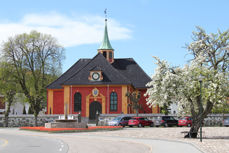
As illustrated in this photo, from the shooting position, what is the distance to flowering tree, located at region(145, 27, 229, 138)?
85.0ft

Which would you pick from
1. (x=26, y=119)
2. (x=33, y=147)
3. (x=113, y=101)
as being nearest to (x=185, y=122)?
(x=113, y=101)

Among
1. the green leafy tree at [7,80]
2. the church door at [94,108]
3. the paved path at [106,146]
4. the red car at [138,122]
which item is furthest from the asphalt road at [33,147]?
the church door at [94,108]

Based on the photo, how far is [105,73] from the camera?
6144 centimetres

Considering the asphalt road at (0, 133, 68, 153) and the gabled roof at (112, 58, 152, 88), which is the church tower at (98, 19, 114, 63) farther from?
the asphalt road at (0, 133, 68, 153)

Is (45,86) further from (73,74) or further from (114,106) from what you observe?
(114,106)

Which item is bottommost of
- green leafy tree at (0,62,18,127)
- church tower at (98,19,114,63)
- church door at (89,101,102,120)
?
church door at (89,101,102,120)

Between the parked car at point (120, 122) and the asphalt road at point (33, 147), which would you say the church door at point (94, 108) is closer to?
the parked car at point (120, 122)

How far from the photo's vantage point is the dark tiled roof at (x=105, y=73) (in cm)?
6041

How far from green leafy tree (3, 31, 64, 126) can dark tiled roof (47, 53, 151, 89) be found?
9.89 feet

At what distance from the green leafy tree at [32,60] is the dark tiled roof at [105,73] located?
3.02 meters

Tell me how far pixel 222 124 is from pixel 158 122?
8.88 meters

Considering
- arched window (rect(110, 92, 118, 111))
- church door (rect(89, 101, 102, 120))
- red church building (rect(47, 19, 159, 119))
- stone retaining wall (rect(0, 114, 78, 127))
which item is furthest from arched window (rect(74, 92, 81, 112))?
arched window (rect(110, 92, 118, 111))

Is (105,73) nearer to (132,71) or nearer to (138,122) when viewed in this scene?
(132,71)

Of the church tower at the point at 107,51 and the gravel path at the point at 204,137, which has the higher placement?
the church tower at the point at 107,51
